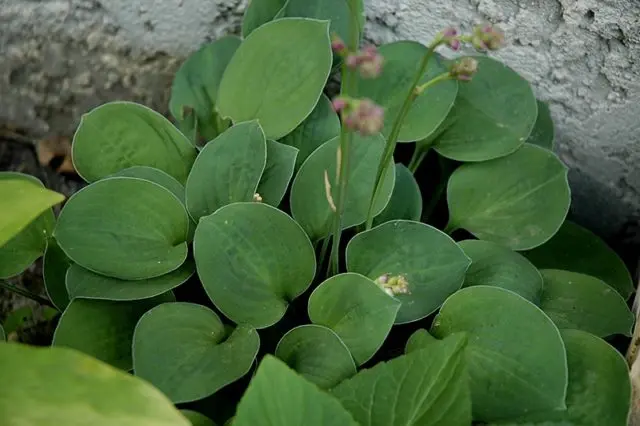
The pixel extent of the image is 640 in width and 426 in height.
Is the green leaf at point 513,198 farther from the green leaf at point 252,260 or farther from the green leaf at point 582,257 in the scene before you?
the green leaf at point 252,260

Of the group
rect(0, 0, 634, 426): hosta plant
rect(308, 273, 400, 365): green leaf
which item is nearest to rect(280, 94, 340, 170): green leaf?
rect(0, 0, 634, 426): hosta plant

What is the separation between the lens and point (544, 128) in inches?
36.2

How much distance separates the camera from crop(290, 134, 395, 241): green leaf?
806 millimetres

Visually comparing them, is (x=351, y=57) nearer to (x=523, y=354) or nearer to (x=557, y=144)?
(x=523, y=354)

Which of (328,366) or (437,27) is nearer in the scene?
(328,366)

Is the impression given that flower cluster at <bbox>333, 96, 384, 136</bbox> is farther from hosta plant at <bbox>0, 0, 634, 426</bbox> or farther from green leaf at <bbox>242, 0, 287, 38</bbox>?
green leaf at <bbox>242, 0, 287, 38</bbox>

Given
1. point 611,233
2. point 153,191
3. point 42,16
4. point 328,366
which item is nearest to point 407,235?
point 328,366

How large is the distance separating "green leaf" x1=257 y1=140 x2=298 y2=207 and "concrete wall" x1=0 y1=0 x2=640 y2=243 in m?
0.23

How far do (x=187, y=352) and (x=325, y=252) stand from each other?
0.19m

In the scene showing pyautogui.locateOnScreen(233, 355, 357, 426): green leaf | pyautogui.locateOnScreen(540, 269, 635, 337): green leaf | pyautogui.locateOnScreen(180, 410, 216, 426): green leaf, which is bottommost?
pyautogui.locateOnScreen(180, 410, 216, 426): green leaf

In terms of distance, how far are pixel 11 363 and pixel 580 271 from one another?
2.23 feet

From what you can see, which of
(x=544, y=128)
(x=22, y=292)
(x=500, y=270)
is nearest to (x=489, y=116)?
(x=544, y=128)

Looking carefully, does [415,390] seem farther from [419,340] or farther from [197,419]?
[197,419]

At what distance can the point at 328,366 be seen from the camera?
0.72 meters
